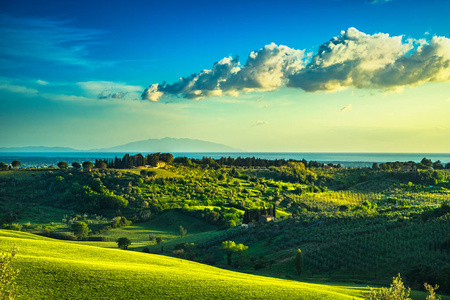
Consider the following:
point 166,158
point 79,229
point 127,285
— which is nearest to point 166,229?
point 79,229

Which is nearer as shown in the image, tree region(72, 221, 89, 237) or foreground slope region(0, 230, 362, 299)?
foreground slope region(0, 230, 362, 299)

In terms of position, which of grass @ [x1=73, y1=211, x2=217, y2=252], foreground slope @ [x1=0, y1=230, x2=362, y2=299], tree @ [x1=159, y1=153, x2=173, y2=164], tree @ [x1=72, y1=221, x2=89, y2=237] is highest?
tree @ [x1=159, y1=153, x2=173, y2=164]

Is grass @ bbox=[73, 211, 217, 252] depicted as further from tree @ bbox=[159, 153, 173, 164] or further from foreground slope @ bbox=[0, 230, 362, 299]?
tree @ bbox=[159, 153, 173, 164]

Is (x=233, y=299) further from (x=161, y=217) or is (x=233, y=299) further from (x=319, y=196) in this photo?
(x=319, y=196)

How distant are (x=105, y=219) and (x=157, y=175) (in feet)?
144

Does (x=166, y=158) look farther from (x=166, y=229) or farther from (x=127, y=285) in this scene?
(x=127, y=285)

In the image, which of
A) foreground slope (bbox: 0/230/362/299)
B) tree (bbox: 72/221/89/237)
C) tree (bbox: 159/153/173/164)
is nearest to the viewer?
foreground slope (bbox: 0/230/362/299)

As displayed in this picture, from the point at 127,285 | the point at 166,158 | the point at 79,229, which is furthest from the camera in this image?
the point at 166,158

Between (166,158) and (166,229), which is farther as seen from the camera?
(166,158)

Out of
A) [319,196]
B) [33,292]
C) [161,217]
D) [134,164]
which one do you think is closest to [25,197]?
[161,217]

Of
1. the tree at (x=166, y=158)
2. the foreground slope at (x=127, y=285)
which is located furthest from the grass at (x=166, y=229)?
the tree at (x=166, y=158)

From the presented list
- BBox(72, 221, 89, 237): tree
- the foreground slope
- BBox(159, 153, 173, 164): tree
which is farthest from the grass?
BBox(159, 153, 173, 164): tree

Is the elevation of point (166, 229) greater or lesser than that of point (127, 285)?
lesser

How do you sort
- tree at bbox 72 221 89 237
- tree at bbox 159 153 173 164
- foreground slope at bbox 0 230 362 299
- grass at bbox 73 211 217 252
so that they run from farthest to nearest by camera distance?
1. tree at bbox 159 153 173 164
2. grass at bbox 73 211 217 252
3. tree at bbox 72 221 89 237
4. foreground slope at bbox 0 230 362 299
